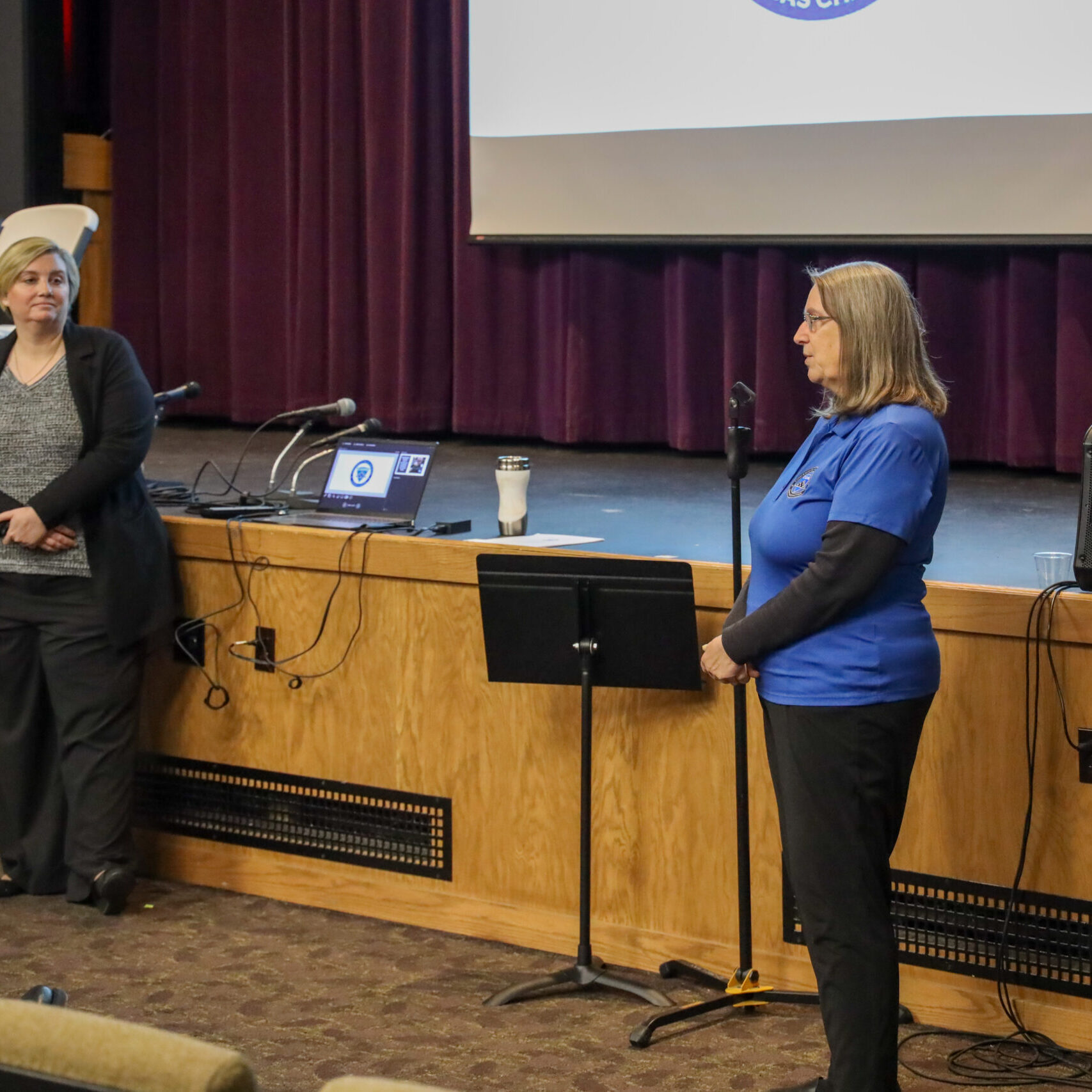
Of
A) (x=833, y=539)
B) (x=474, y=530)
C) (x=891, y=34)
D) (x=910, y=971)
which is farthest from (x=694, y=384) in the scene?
(x=833, y=539)

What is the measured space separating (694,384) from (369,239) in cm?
147

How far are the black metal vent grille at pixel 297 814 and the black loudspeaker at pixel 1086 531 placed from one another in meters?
1.37

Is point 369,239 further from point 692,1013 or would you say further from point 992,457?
point 692,1013

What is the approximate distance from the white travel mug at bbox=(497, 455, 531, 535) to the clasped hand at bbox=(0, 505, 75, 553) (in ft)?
2.91

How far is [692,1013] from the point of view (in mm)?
2719

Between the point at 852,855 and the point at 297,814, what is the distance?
1.60m

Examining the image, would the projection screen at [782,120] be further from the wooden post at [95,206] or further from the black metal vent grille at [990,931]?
the black metal vent grille at [990,931]

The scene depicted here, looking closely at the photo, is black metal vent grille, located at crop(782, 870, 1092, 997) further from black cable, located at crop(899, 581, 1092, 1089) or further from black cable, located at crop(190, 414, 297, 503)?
black cable, located at crop(190, 414, 297, 503)

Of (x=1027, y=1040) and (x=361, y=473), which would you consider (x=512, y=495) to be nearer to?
(x=361, y=473)

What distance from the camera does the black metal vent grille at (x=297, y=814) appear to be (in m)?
3.29

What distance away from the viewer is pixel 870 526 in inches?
83.0

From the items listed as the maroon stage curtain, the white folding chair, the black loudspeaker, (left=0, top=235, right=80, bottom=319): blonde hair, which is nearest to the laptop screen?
(left=0, top=235, right=80, bottom=319): blonde hair

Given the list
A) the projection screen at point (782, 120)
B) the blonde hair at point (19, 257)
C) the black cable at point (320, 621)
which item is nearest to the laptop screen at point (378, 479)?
the black cable at point (320, 621)

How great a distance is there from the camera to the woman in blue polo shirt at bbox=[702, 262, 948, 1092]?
214 centimetres
